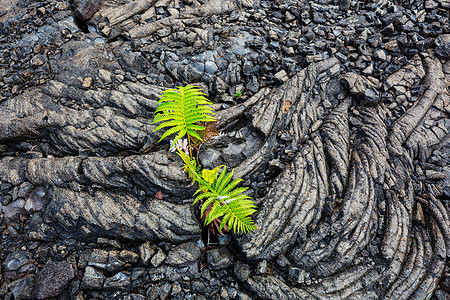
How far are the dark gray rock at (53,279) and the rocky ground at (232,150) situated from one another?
0.03 meters

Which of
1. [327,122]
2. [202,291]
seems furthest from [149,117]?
[327,122]

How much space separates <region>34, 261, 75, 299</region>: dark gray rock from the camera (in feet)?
14.1

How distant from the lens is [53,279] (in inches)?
172

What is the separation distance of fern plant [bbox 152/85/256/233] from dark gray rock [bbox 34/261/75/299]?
7.78 ft

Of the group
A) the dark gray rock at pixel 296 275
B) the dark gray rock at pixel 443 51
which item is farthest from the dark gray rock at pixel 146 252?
the dark gray rock at pixel 443 51

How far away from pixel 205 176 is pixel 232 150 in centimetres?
110

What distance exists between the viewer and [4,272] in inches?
177

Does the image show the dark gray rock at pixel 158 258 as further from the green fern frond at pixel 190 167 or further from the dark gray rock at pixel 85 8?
the dark gray rock at pixel 85 8

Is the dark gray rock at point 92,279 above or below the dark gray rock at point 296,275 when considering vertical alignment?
above

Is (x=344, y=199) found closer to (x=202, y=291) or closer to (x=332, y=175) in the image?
(x=332, y=175)

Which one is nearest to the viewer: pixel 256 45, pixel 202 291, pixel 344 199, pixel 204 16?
pixel 202 291

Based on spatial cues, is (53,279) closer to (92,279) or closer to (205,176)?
(92,279)

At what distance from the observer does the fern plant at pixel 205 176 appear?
4270mm

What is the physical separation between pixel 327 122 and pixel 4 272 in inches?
251
